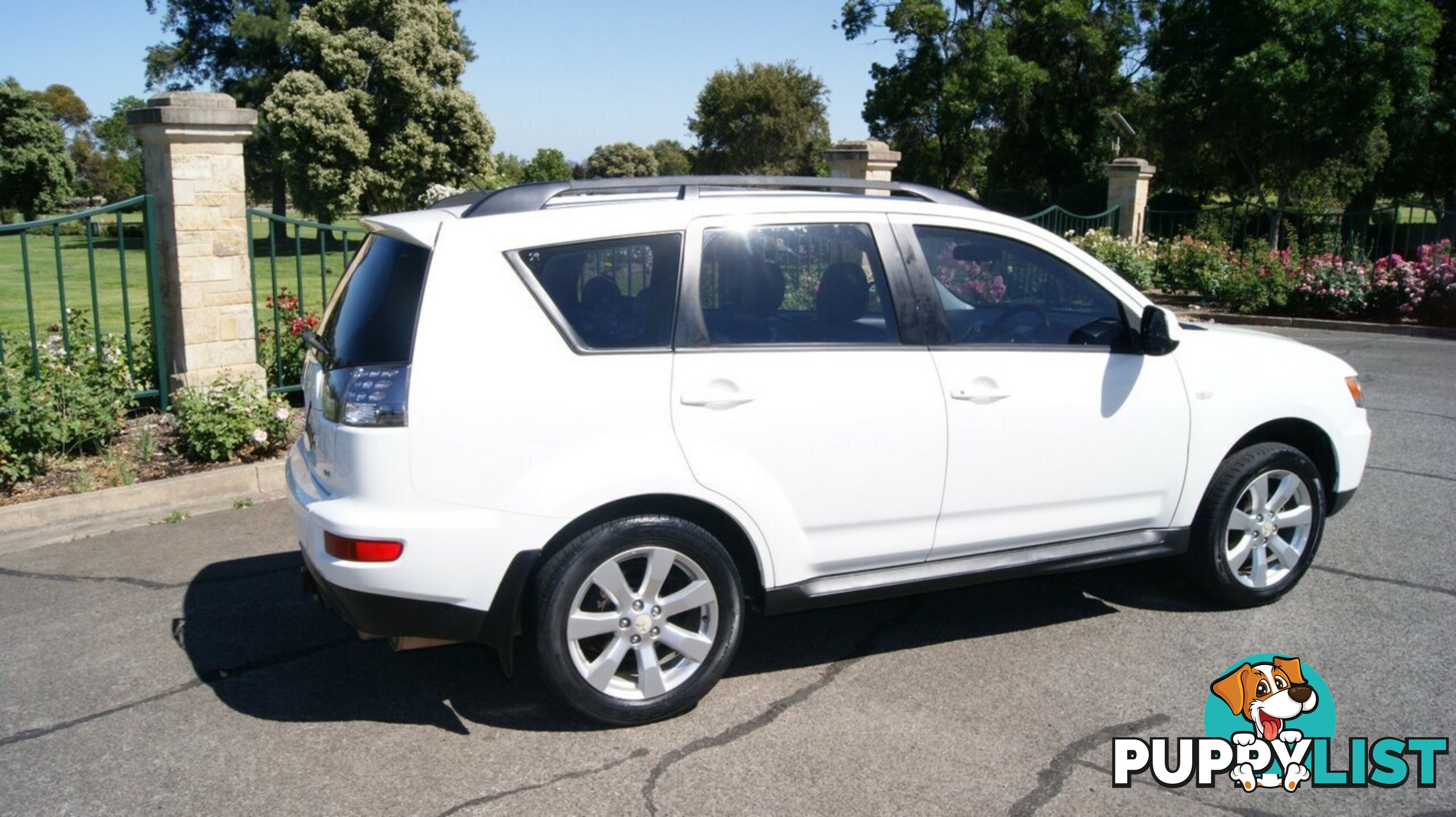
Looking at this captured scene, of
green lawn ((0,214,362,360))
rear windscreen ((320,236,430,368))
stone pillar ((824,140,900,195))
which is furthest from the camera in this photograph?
stone pillar ((824,140,900,195))

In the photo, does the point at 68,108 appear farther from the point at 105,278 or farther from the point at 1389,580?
the point at 1389,580

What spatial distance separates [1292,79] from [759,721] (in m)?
20.3

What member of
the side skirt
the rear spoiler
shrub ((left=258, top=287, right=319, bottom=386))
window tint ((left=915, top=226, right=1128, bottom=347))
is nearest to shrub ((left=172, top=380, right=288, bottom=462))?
shrub ((left=258, top=287, right=319, bottom=386))

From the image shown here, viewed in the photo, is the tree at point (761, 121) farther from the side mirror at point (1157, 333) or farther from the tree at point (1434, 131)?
the side mirror at point (1157, 333)

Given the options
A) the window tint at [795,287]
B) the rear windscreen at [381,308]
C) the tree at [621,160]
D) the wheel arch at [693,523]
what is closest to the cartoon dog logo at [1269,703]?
the wheel arch at [693,523]

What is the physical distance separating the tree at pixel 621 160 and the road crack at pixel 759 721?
174ft

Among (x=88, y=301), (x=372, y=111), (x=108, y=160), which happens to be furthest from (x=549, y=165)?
(x=108, y=160)

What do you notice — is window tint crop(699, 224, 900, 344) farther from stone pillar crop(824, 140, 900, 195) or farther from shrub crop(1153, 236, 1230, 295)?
shrub crop(1153, 236, 1230, 295)

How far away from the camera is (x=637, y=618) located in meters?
3.82

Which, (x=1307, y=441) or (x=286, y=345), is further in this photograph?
(x=286, y=345)

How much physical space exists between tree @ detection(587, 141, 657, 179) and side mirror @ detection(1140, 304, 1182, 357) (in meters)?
52.8

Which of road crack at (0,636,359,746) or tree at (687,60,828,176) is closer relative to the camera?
road crack at (0,636,359,746)

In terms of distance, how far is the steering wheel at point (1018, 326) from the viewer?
4500mm

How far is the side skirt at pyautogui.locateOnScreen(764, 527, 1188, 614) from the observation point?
4.11 meters
